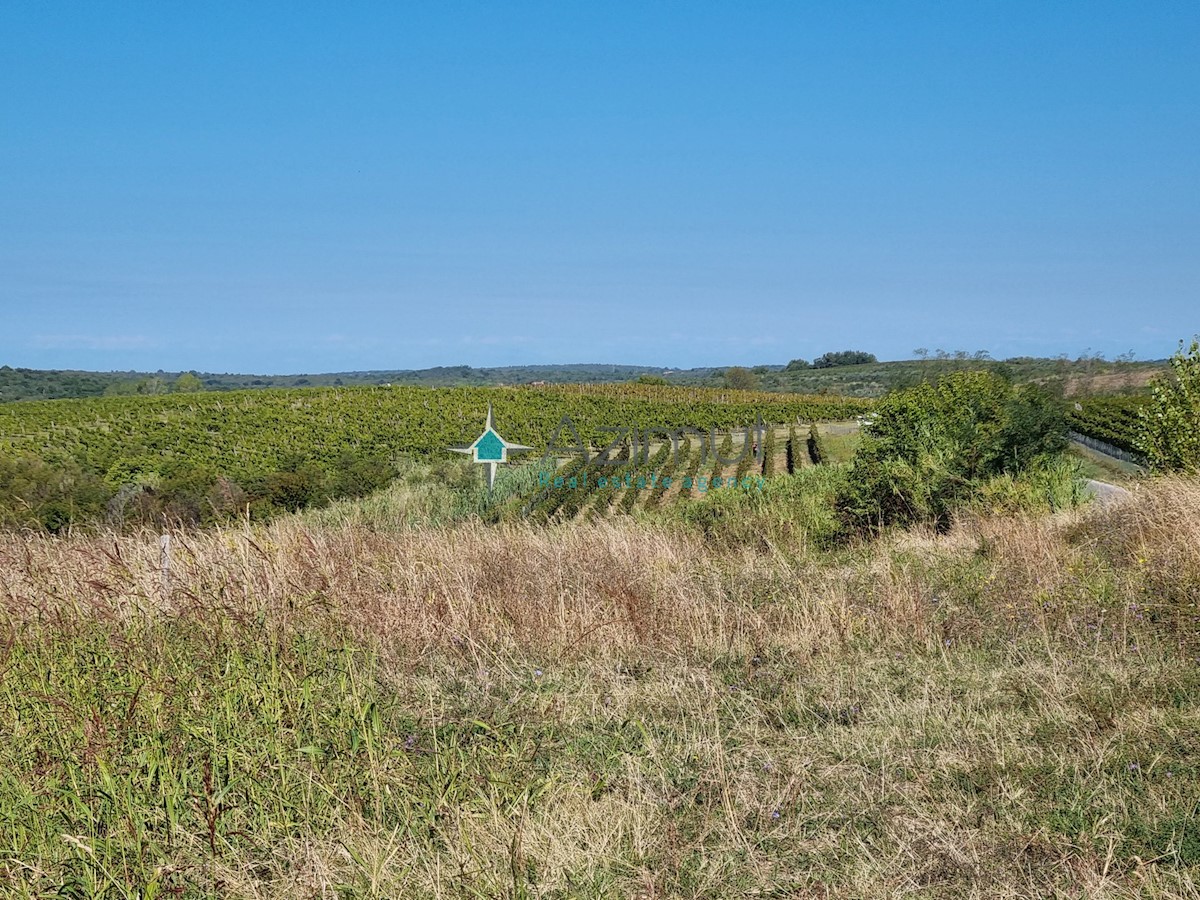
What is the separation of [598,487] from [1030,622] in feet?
83.4

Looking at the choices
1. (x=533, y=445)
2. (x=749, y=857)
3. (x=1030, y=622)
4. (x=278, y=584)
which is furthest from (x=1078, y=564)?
(x=533, y=445)

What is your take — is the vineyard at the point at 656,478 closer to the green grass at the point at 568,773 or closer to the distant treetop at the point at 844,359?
the green grass at the point at 568,773

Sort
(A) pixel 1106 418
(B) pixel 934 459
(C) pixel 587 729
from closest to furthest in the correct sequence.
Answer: (C) pixel 587 729
(B) pixel 934 459
(A) pixel 1106 418

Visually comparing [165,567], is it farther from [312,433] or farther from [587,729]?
Result: [312,433]

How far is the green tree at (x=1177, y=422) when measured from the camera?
1464 cm

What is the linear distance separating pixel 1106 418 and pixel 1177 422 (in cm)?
2887

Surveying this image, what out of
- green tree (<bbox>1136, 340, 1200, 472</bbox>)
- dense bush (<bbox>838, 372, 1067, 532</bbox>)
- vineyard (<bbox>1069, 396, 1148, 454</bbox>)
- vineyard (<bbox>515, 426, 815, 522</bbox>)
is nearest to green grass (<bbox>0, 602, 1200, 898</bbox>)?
dense bush (<bbox>838, 372, 1067, 532</bbox>)

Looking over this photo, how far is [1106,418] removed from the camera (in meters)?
41.4

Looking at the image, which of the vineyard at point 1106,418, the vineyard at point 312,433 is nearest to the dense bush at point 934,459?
the vineyard at point 312,433

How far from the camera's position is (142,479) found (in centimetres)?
4094

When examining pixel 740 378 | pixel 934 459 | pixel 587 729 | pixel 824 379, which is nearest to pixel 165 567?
pixel 587 729

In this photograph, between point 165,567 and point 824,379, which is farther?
point 824,379

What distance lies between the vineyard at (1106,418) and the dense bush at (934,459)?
867 inches

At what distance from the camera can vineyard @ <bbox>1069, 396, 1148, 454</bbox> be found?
36.6 m
